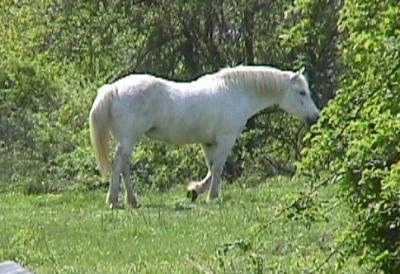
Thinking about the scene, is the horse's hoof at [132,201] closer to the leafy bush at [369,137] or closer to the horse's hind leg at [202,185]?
the horse's hind leg at [202,185]

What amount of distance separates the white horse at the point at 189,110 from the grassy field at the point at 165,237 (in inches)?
23.3

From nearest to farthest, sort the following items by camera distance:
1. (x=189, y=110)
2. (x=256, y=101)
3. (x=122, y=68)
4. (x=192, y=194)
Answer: (x=192, y=194), (x=189, y=110), (x=256, y=101), (x=122, y=68)

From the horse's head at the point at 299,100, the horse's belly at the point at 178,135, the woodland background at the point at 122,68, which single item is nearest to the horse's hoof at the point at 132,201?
the horse's belly at the point at 178,135

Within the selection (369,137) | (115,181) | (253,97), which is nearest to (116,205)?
(115,181)

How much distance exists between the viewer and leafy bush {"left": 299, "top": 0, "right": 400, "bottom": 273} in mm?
4789

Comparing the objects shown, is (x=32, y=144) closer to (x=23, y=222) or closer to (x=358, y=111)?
(x=23, y=222)

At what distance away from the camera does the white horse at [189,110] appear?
502 inches

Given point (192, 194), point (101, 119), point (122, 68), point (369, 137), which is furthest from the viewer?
point (122, 68)

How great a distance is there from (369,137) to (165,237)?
4.79 m

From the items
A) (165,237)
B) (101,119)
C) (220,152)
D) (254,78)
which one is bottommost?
(165,237)

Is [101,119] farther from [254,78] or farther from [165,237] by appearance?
[165,237]

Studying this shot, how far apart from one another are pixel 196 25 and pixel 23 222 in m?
9.55

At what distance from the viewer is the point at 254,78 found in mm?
13859

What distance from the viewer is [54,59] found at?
20766mm
